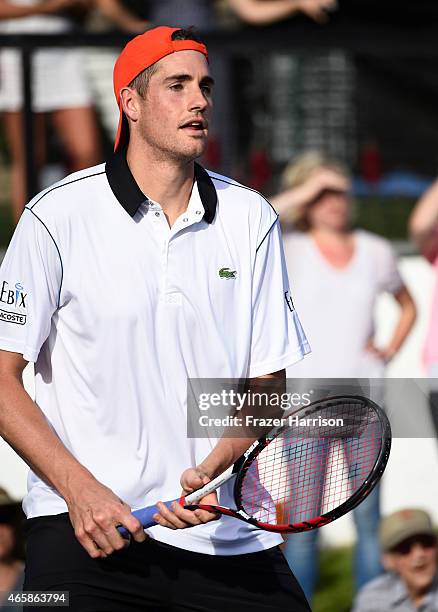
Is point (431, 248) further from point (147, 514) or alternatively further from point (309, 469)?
point (147, 514)

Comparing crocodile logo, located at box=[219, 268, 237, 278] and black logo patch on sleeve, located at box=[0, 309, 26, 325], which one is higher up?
crocodile logo, located at box=[219, 268, 237, 278]

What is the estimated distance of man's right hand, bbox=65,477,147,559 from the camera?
8.80ft

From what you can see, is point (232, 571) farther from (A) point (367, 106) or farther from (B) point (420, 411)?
(A) point (367, 106)

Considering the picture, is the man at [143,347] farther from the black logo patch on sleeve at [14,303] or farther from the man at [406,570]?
the man at [406,570]

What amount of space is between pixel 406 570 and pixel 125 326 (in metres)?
1.94

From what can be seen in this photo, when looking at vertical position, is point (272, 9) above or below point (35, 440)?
above

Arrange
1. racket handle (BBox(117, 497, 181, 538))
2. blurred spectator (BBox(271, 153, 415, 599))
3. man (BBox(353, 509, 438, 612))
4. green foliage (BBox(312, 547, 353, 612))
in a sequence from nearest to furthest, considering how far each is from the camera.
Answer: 1. racket handle (BBox(117, 497, 181, 538))
2. man (BBox(353, 509, 438, 612))
3. green foliage (BBox(312, 547, 353, 612))
4. blurred spectator (BBox(271, 153, 415, 599))

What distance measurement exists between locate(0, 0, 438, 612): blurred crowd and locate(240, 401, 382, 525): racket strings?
122 centimetres

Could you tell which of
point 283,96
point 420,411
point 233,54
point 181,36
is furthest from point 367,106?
point 181,36

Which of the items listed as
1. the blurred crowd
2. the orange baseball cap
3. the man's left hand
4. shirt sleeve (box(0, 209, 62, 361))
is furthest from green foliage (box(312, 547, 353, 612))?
the orange baseball cap

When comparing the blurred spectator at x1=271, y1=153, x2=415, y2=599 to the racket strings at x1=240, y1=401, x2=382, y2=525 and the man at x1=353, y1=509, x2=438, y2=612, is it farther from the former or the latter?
the racket strings at x1=240, y1=401, x2=382, y2=525

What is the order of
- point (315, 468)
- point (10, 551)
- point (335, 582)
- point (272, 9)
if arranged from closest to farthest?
point (315, 468)
point (10, 551)
point (335, 582)
point (272, 9)

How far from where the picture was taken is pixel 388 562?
445 centimetres

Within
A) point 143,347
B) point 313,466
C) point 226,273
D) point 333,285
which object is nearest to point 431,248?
point 333,285
